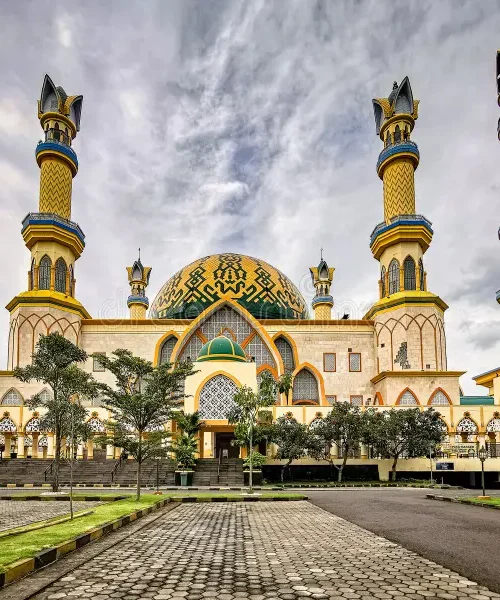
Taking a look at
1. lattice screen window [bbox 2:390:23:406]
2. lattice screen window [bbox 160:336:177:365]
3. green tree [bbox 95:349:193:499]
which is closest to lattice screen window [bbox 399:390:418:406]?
lattice screen window [bbox 160:336:177:365]

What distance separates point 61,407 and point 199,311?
2202 centimetres

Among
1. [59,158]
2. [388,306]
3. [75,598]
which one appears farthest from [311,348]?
[75,598]

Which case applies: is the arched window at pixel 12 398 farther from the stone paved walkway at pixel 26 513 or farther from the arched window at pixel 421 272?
the arched window at pixel 421 272

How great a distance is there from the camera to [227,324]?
3984 centimetres

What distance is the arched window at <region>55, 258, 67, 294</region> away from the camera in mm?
36938

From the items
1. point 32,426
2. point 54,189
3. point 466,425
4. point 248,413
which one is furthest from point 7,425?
point 466,425

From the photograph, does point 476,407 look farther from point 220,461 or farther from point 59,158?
point 59,158

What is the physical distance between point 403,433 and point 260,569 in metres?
22.7

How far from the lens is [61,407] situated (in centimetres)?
2053

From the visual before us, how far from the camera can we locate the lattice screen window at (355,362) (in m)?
38.7

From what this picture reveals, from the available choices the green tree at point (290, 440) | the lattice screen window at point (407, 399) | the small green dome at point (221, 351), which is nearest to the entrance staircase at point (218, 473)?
the green tree at point (290, 440)

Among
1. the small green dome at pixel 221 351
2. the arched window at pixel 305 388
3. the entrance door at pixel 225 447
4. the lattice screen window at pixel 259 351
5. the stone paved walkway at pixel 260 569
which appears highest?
the lattice screen window at pixel 259 351

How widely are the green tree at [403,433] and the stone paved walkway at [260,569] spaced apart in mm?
18161

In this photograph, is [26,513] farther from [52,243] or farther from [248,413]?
[52,243]
